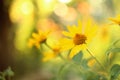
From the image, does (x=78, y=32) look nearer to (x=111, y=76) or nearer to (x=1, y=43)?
(x=111, y=76)

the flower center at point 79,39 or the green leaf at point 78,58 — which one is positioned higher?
the flower center at point 79,39

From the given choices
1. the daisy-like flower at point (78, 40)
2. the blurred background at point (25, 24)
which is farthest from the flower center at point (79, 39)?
the blurred background at point (25, 24)

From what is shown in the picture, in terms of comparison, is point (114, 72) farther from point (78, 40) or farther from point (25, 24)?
point (25, 24)

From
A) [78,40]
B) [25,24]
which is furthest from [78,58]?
[25,24]

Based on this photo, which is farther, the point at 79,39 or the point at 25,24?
the point at 25,24

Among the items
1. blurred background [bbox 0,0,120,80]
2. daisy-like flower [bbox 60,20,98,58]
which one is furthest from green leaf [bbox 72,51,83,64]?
blurred background [bbox 0,0,120,80]

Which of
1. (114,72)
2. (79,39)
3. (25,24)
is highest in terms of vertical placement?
(25,24)

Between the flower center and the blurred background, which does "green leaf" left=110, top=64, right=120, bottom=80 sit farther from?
the blurred background

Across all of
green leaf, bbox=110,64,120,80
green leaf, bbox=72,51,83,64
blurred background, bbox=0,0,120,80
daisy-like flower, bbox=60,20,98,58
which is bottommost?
green leaf, bbox=110,64,120,80

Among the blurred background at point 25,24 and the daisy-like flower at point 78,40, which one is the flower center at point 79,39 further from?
the blurred background at point 25,24
